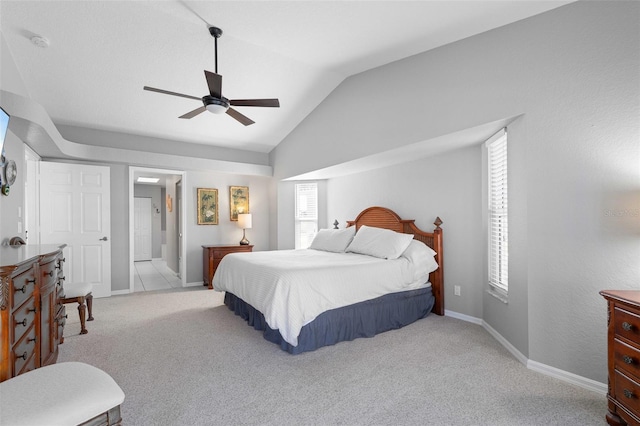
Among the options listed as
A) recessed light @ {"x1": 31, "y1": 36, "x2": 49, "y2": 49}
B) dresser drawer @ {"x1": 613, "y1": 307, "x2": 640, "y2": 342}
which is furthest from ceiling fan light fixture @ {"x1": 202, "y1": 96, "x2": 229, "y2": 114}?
dresser drawer @ {"x1": 613, "y1": 307, "x2": 640, "y2": 342}

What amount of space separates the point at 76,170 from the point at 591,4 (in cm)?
615

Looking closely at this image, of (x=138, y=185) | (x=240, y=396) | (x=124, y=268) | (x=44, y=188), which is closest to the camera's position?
(x=240, y=396)

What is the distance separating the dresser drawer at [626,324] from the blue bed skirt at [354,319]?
1.91 meters

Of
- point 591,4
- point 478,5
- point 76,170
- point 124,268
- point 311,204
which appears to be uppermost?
point 478,5

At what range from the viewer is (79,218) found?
470 cm

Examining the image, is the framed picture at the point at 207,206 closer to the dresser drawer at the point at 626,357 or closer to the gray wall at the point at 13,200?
the gray wall at the point at 13,200

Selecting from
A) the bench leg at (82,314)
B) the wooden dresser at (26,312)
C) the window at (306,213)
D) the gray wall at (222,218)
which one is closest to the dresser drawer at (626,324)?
the wooden dresser at (26,312)

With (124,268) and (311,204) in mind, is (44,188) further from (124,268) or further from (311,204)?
(311,204)

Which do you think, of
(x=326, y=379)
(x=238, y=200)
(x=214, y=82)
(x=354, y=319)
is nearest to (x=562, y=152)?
(x=354, y=319)

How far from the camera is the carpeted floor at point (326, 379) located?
1900 millimetres

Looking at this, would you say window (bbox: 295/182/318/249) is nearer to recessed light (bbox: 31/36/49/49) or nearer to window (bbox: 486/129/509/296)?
window (bbox: 486/129/509/296)

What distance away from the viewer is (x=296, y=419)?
6.09 feet

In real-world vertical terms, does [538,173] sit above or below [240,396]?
above

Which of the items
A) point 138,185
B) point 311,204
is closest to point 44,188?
point 311,204
